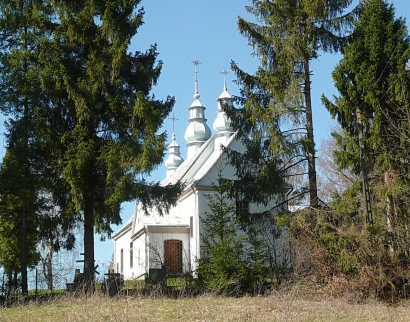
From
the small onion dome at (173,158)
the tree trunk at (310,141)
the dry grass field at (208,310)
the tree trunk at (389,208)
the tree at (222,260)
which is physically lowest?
the dry grass field at (208,310)

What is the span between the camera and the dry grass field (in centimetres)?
1172

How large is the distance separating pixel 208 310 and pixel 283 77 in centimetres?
802

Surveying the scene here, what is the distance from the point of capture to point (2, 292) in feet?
57.3

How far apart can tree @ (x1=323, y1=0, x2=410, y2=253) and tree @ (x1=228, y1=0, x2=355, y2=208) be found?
2.83 ft

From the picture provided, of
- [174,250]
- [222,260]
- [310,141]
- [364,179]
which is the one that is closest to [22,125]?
[222,260]

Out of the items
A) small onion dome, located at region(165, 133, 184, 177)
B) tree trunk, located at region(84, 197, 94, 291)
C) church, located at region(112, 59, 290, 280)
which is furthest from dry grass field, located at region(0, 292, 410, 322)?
small onion dome, located at region(165, 133, 184, 177)

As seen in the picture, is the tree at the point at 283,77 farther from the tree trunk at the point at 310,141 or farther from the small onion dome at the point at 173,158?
the small onion dome at the point at 173,158

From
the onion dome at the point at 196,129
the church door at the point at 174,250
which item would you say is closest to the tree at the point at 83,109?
the church door at the point at 174,250

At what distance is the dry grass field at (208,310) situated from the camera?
11719 millimetres

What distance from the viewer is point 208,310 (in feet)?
41.2

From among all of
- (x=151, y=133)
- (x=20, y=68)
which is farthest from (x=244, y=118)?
(x=20, y=68)

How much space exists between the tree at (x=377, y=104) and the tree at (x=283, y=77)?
2.83ft

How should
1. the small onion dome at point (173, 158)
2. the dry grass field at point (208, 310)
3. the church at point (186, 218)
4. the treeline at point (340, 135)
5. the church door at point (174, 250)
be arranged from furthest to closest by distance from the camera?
1. the small onion dome at point (173, 158)
2. the church door at point (174, 250)
3. the church at point (186, 218)
4. the treeline at point (340, 135)
5. the dry grass field at point (208, 310)

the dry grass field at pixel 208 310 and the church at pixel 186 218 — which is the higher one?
the church at pixel 186 218
